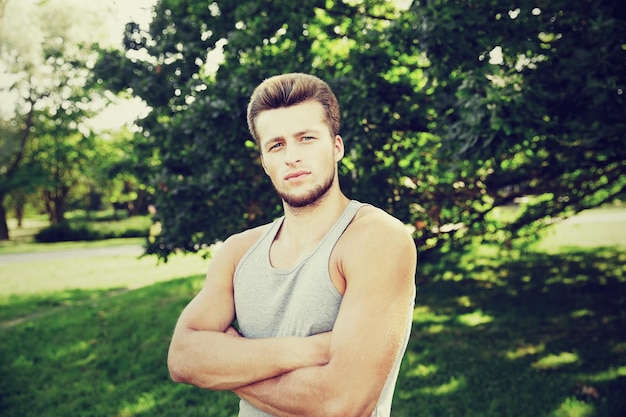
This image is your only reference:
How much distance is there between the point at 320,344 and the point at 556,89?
3666 mm


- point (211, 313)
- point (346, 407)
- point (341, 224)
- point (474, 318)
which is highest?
point (341, 224)

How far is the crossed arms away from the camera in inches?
67.7

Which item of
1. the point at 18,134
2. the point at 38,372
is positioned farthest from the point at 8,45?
the point at 38,372

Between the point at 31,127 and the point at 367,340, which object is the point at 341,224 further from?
the point at 31,127

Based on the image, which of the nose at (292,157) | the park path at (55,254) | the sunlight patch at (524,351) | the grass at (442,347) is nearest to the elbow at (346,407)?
the nose at (292,157)

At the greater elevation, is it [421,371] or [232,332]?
[232,332]

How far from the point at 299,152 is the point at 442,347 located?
202 inches

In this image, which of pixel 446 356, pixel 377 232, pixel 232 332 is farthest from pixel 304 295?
pixel 446 356

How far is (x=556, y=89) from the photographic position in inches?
168

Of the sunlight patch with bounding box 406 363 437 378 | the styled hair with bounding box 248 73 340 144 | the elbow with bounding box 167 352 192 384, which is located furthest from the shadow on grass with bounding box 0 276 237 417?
the styled hair with bounding box 248 73 340 144

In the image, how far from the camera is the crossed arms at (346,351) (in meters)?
1.72

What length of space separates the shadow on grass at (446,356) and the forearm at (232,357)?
3005 mm

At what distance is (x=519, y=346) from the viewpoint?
6211 mm

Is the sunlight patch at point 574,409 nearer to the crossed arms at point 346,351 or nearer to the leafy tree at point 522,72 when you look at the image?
the leafy tree at point 522,72
